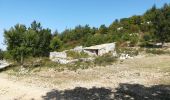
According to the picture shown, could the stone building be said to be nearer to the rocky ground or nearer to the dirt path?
the rocky ground

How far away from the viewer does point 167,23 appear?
212 feet

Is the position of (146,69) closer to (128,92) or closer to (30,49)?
(128,92)

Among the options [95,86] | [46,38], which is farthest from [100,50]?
[95,86]

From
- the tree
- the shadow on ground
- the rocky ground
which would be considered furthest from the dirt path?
the tree

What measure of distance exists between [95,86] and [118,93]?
3842 mm

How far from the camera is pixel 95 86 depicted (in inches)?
1131

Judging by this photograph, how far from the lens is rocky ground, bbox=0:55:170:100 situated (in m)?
25.0

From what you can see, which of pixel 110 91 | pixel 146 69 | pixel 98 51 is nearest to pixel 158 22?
pixel 98 51

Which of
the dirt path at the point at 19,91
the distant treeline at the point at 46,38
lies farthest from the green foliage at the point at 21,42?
the dirt path at the point at 19,91

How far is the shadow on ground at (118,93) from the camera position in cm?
2398

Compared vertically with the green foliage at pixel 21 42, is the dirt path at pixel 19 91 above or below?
below

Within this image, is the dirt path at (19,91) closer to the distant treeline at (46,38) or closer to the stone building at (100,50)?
the distant treeline at (46,38)

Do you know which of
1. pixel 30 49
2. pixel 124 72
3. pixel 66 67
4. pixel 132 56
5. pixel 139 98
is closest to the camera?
pixel 139 98

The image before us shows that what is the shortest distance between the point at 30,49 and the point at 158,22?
31.8 meters
